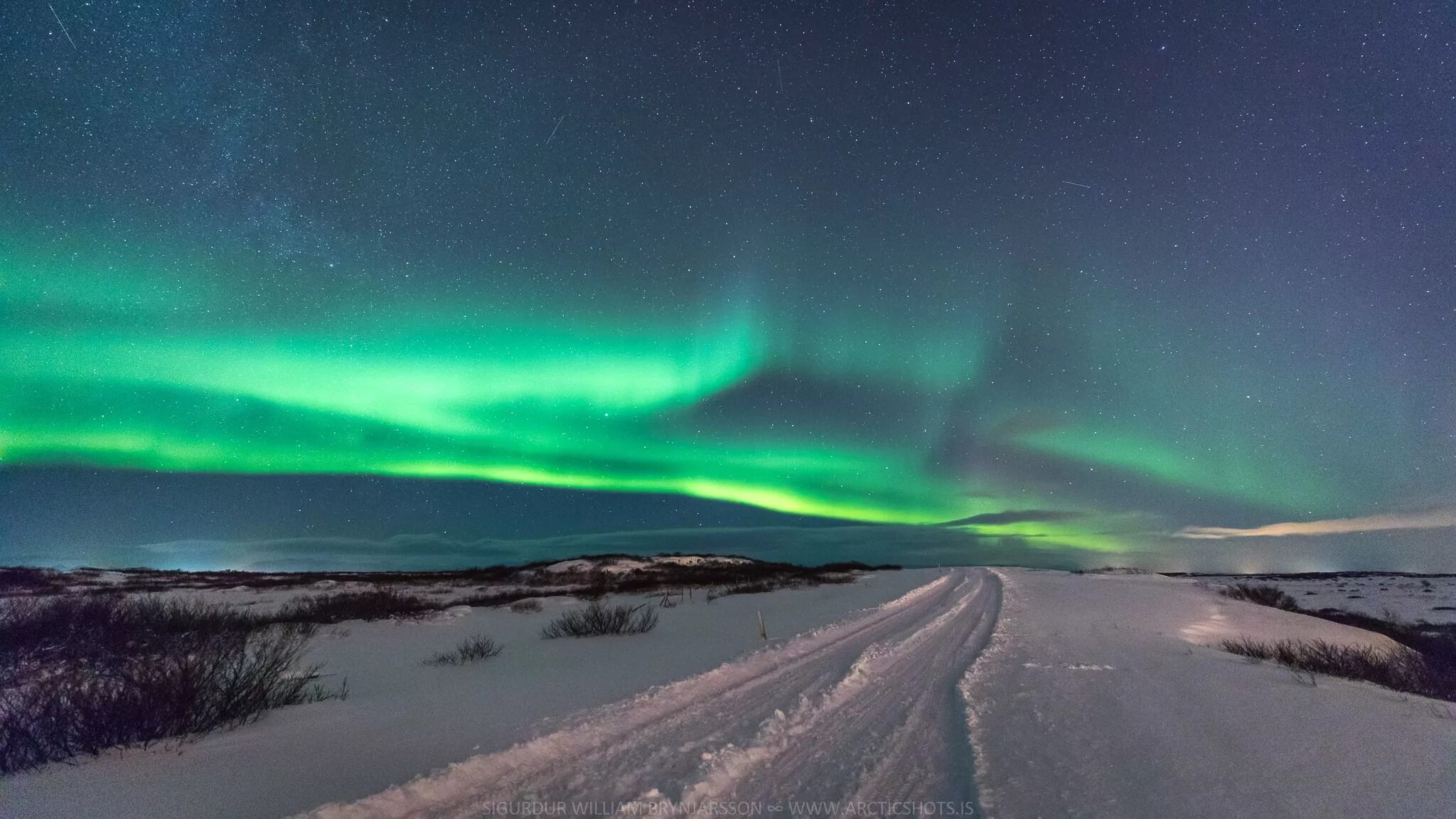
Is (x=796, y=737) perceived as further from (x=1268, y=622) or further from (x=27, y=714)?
(x=1268, y=622)

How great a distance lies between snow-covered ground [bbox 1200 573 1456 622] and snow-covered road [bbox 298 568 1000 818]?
30.7 metres

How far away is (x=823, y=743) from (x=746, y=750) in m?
Result: 0.69

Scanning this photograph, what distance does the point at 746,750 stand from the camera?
4605 mm

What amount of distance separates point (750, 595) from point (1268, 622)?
14155 mm

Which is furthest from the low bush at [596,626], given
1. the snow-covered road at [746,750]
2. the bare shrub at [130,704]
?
the bare shrub at [130,704]

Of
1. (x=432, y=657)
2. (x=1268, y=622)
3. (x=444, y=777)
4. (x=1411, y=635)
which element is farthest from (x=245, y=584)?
(x=1411, y=635)

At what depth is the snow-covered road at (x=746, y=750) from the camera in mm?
3859

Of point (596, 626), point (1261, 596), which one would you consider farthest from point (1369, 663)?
point (1261, 596)

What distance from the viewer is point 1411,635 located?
16.0 m

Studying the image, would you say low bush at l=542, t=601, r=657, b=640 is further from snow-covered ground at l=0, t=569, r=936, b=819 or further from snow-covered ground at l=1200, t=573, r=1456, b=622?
snow-covered ground at l=1200, t=573, r=1456, b=622

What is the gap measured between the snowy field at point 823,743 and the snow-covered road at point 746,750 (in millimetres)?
21

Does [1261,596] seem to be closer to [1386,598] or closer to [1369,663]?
[1386,598]

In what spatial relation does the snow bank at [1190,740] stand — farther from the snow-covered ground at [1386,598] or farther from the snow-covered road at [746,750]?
the snow-covered ground at [1386,598]

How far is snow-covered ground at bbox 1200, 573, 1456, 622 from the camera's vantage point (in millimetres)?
26516
